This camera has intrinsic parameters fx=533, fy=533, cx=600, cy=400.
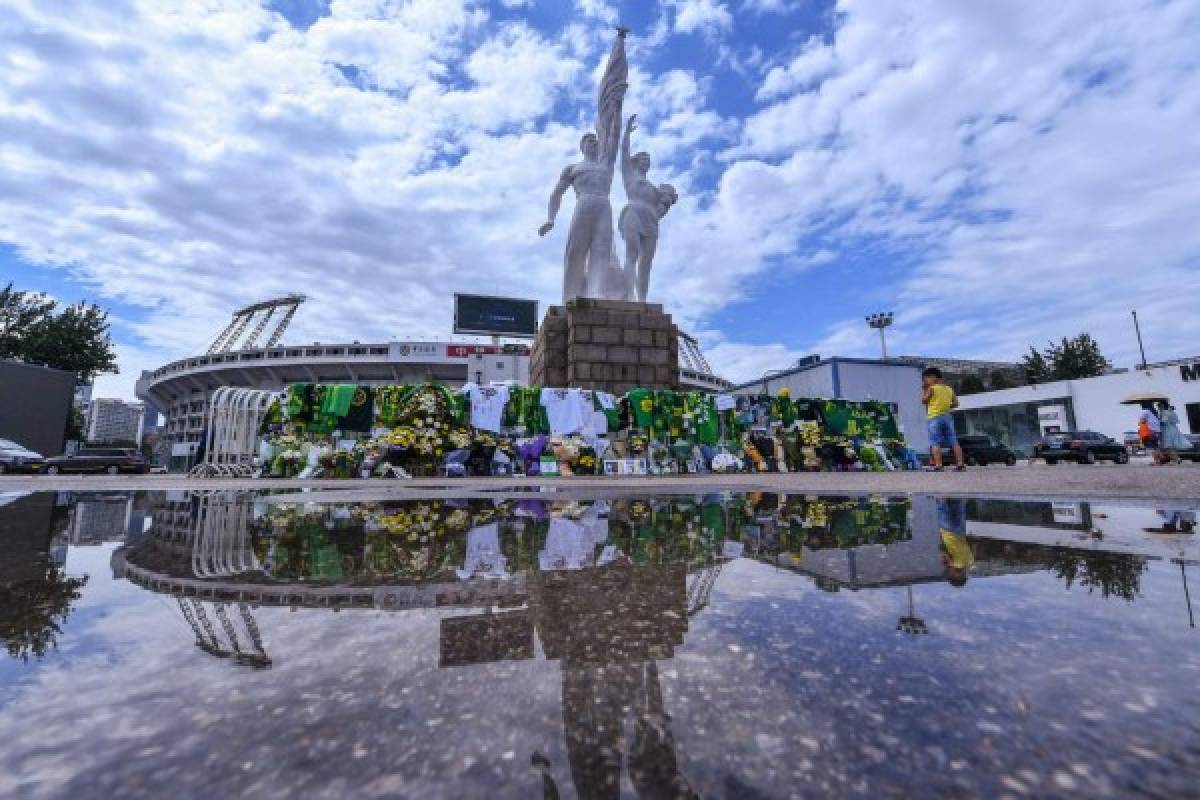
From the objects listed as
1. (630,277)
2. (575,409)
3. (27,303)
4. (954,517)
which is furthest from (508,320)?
(954,517)

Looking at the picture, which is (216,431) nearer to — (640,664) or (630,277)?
(630,277)

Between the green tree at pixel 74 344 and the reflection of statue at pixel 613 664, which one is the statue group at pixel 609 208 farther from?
the green tree at pixel 74 344

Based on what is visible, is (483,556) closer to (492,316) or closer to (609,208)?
(609,208)

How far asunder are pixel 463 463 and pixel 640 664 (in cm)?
919

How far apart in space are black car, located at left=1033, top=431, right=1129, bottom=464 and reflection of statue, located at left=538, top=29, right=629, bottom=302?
692 inches

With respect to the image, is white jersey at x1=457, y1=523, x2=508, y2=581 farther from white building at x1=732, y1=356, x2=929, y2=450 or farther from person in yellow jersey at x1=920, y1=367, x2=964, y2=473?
white building at x1=732, y1=356, x2=929, y2=450

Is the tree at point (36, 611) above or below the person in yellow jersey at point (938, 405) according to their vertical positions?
below

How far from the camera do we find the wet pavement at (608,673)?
2.07ft

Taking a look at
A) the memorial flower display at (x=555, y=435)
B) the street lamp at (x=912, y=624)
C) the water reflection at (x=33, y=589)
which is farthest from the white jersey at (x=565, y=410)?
the street lamp at (x=912, y=624)

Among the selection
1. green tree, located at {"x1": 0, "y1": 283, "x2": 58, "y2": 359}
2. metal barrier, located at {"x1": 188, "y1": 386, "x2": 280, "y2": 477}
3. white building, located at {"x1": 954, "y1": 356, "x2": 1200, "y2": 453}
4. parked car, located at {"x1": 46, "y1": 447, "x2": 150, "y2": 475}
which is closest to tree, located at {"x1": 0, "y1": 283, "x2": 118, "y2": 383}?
green tree, located at {"x1": 0, "y1": 283, "x2": 58, "y2": 359}

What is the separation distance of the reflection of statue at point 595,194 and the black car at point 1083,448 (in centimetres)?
1758

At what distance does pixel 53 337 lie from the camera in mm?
34406

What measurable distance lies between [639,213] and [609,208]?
0.93m

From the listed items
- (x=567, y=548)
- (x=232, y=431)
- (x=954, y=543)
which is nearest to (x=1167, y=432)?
(x=954, y=543)
